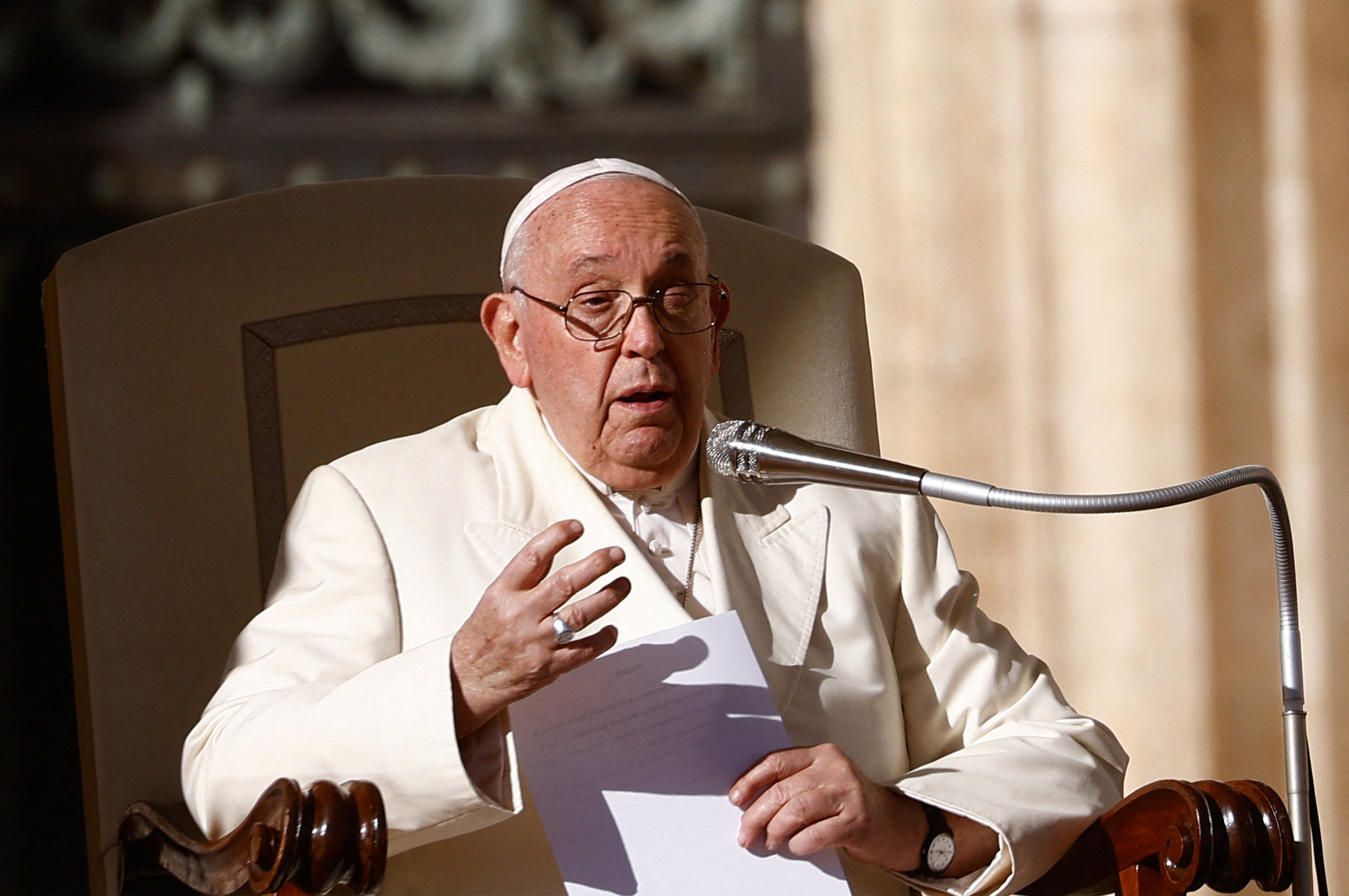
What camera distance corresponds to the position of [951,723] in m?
2.17

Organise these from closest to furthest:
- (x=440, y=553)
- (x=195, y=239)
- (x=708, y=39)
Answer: (x=440, y=553)
(x=195, y=239)
(x=708, y=39)

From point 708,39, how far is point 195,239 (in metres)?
1.81

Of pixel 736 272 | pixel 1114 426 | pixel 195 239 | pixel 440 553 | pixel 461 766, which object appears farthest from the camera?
pixel 1114 426

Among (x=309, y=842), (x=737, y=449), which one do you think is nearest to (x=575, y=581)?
(x=737, y=449)

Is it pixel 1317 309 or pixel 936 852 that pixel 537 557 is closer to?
pixel 936 852

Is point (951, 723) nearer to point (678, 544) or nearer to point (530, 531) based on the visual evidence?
point (678, 544)

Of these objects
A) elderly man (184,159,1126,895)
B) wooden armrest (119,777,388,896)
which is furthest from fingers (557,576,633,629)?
wooden armrest (119,777,388,896)

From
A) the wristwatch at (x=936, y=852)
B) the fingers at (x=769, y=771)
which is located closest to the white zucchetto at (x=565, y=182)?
the fingers at (x=769, y=771)

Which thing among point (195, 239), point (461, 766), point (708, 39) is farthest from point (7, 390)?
point (461, 766)

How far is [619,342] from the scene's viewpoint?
6.81ft

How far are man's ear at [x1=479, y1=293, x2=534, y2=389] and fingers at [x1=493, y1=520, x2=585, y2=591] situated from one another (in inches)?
24.0

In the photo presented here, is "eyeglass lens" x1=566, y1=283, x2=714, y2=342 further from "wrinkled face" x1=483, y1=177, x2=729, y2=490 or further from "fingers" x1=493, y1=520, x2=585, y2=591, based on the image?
"fingers" x1=493, y1=520, x2=585, y2=591

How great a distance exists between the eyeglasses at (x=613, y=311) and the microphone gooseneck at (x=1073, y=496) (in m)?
0.42

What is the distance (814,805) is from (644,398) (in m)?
0.58
